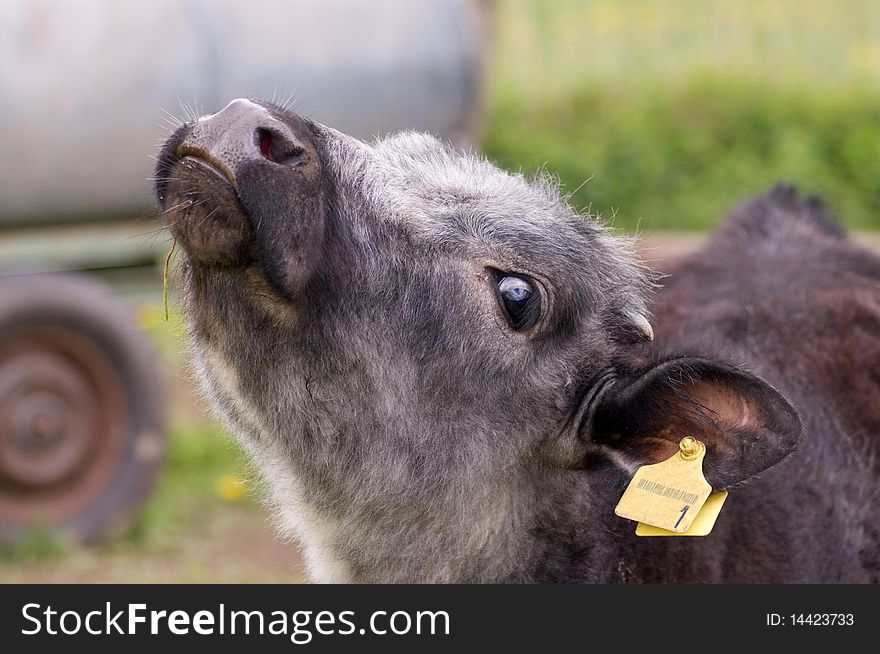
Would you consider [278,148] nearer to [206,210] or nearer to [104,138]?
[206,210]

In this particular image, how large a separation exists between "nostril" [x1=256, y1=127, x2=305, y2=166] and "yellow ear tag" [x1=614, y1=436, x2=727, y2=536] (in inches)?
43.2

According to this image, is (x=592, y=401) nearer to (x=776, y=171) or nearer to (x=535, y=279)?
(x=535, y=279)

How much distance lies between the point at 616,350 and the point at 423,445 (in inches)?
21.6

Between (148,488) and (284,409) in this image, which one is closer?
(284,409)

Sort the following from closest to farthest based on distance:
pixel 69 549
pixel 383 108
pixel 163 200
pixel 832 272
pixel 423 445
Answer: pixel 163 200, pixel 423 445, pixel 832 272, pixel 69 549, pixel 383 108

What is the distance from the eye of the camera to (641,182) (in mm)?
13203

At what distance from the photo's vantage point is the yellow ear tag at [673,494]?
283 cm

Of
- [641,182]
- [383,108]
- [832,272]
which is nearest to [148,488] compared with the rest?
[383,108]

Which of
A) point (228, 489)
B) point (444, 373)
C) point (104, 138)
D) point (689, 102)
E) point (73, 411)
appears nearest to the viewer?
point (444, 373)

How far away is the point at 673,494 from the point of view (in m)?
2.84

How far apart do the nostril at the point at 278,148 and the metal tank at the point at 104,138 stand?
367 centimetres

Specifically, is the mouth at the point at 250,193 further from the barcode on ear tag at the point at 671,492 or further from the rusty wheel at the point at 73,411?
the rusty wheel at the point at 73,411

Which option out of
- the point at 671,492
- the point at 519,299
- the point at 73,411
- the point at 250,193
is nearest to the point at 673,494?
the point at 671,492

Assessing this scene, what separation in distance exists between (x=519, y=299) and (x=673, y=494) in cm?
58
